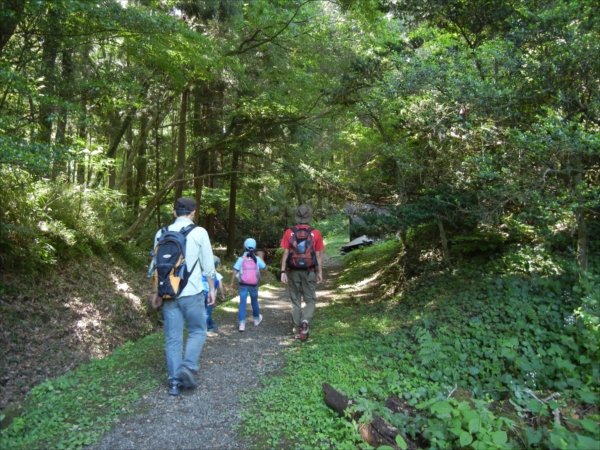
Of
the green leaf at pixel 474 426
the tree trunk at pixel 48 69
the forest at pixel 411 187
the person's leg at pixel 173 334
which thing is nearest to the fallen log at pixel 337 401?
the forest at pixel 411 187

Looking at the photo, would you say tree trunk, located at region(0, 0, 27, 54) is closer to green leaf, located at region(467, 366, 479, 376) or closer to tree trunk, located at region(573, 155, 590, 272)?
green leaf, located at region(467, 366, 479, 376)

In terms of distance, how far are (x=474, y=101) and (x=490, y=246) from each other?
3312 mm

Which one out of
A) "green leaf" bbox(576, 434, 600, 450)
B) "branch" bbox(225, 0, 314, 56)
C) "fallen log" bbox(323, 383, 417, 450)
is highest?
"branch" bbox(225, 0, 314, 56)

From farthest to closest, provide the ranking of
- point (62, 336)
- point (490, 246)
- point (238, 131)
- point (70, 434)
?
point (238, 131), point (490, 246), point (62, 336), point (70, 434)

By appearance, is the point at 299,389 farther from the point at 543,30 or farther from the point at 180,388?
the point at 543,30

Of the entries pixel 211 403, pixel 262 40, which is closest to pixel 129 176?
pixel 262 40

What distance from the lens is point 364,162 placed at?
951 cm

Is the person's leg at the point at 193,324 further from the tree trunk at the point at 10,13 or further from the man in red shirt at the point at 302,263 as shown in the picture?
the tree trunk at the point at 10,13

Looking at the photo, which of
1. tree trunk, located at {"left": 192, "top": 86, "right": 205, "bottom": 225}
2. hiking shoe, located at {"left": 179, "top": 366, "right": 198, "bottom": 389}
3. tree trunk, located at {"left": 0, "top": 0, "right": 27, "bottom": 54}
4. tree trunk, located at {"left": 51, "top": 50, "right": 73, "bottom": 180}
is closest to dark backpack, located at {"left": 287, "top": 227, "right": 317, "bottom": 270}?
hiking shoe, located at {"left": 179, "top": 366, "right": 198, "bottom": 389}

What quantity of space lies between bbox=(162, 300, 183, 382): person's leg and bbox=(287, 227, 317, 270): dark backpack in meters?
2.31

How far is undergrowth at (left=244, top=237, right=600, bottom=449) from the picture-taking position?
3295 mm

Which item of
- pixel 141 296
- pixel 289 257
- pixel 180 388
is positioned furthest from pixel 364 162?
pixel 180 388

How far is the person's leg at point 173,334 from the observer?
4.09 m

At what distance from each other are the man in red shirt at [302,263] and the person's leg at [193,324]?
2.02 m
